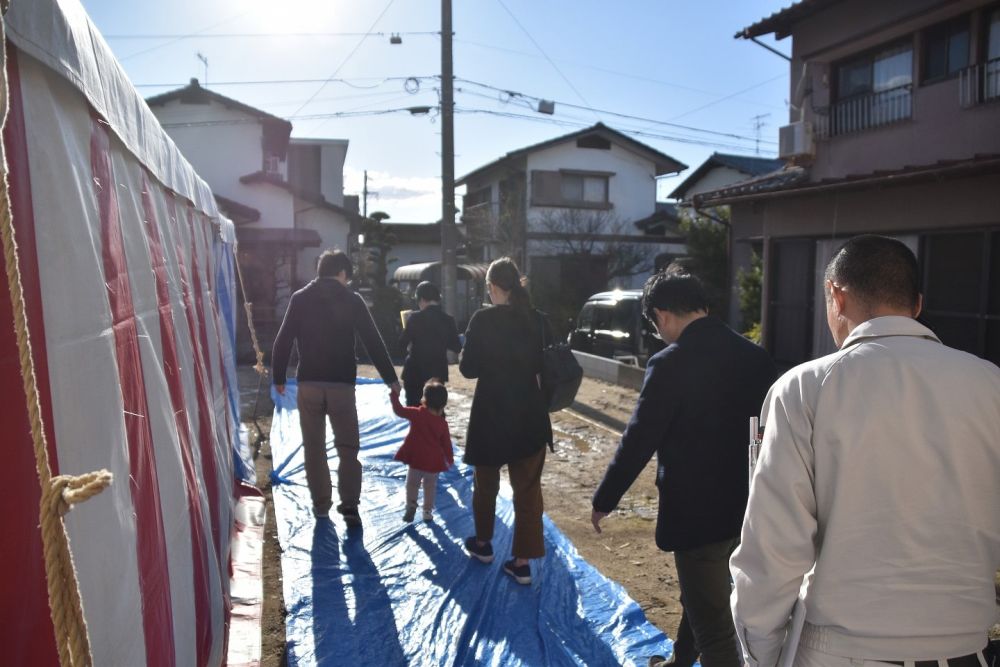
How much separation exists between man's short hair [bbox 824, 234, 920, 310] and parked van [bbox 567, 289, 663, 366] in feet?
35.7

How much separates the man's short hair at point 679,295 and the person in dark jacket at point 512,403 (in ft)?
4.19

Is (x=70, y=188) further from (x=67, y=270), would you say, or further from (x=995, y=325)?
(x=995, y=325)

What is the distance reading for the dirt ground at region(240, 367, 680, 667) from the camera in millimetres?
3887

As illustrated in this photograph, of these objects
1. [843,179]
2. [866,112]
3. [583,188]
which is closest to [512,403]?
[843,179]

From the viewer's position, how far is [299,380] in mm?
4918

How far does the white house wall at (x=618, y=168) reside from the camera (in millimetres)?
25609

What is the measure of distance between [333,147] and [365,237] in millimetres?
→ 5218

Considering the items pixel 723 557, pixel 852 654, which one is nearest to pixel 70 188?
pixel 852 654

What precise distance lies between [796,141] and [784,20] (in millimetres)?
1850

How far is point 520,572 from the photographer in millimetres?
4094

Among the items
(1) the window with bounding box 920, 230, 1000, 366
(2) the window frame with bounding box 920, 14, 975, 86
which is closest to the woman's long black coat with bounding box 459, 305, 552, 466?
(1) the window with bounding box 920, 230, 1000, 366

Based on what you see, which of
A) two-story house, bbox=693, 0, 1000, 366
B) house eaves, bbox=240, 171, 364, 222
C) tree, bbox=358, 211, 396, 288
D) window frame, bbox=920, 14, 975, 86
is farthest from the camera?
tree, bbox=358, 211, 396, 288

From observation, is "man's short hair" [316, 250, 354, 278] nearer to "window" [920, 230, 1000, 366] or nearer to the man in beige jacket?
the man in beige jacket


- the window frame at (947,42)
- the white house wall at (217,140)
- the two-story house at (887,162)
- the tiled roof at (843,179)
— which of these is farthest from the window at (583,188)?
the window frame at (947,42)
